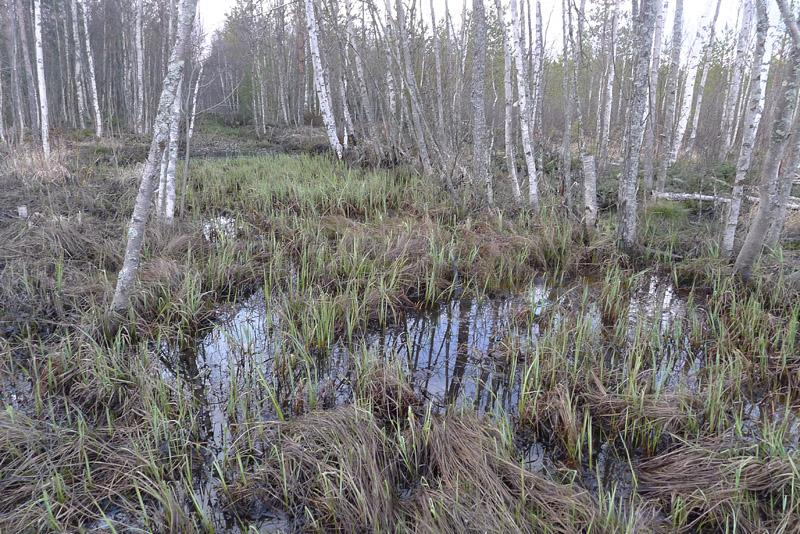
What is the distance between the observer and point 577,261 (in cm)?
531

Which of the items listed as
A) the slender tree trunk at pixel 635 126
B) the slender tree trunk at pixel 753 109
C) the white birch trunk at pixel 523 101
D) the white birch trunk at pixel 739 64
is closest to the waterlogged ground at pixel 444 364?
the slender tree trunk at pixel 635 126

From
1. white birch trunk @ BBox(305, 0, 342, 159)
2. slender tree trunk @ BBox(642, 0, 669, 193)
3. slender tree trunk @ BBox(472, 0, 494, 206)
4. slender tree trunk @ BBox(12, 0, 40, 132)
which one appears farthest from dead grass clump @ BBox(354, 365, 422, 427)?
slender tree trunk @ BBox(12, 0, 40, 132)

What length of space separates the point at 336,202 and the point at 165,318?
3606 millimetres

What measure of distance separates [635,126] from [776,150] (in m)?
1.26

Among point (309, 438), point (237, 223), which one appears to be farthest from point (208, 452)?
point (237, 223)

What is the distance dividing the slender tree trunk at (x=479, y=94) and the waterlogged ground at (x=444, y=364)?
265cm

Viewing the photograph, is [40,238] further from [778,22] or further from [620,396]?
[778,22]

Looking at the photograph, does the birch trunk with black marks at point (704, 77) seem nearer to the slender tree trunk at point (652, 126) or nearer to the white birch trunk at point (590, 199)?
the slender tree trunk at point (652, 126)

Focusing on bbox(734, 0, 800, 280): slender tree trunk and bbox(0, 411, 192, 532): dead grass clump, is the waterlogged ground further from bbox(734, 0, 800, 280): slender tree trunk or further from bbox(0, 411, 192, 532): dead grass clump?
bbox(734, 0, 800, 280): slender tree trunk

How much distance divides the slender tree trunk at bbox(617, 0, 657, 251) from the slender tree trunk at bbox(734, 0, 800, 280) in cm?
106

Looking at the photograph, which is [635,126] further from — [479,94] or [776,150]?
[479,94]

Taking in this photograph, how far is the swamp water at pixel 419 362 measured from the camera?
2.68 metres

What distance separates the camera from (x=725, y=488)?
7.14 feet

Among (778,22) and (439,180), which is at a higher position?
(778,22)
